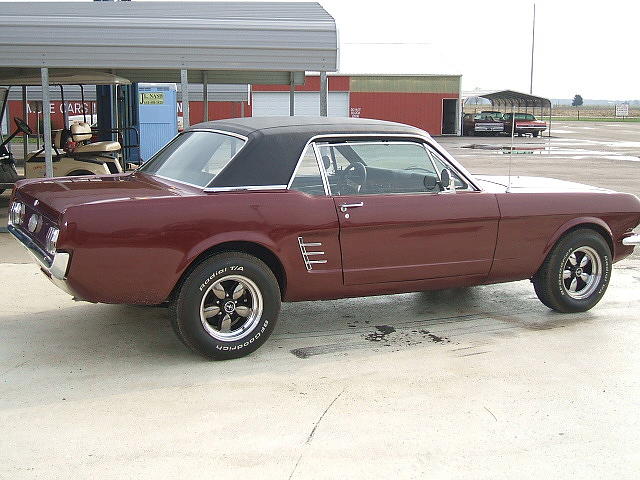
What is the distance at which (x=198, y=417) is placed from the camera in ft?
14.1

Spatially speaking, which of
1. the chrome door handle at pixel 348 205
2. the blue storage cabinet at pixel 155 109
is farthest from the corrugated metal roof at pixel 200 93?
the chrome door handle at pixel 348 205

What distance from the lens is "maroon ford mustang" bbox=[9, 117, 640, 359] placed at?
4.87 m

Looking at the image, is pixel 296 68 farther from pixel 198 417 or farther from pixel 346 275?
pixel 198 417

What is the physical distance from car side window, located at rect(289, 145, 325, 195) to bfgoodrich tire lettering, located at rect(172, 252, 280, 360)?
0.63 m

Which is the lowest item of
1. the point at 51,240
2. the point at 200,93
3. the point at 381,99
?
the point at 51,240

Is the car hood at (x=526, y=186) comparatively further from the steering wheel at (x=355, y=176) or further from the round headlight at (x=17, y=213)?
the round headlight at (x=17, y=213)

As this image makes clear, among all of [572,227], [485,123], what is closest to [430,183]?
[572,227]

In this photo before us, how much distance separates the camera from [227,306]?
5.12m

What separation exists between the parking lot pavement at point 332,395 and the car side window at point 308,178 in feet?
3.49

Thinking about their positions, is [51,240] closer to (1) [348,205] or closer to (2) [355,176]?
(1) [348,205]

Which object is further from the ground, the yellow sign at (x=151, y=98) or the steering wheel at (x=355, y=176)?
the yellow sign at (x=151, y=98)

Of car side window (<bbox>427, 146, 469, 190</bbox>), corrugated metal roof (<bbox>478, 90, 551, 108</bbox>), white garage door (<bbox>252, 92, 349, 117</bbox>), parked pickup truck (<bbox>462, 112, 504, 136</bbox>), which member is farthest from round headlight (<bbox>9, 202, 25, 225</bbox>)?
corrugated metal roof (<bbox>478, 90, 551, 108</bbox>)

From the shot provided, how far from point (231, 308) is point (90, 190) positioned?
1.22 m

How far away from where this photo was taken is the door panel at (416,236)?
5457mm
